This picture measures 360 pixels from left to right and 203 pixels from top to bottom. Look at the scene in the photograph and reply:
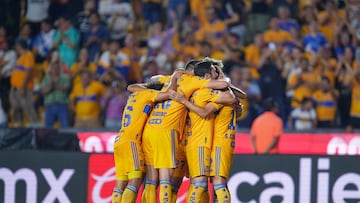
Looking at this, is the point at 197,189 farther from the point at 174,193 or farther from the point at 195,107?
the point at 195,107

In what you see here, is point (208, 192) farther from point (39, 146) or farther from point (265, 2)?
point (265, 2)

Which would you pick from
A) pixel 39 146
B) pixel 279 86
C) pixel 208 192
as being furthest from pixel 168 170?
pixel 279 86

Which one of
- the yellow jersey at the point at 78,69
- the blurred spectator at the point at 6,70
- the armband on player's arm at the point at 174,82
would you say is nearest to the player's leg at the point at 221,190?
the armband on player's arm at the point at 174,82

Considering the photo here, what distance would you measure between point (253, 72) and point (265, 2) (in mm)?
1659

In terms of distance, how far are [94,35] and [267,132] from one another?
5.22 meters

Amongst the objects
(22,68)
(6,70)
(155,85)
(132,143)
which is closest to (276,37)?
(22,68)

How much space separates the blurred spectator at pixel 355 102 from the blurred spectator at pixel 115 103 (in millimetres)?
4170

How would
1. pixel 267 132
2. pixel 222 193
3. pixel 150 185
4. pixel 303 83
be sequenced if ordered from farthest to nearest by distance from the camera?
pixel 303 83
pixel 267 132
pixel 150 185
pixel 222 193

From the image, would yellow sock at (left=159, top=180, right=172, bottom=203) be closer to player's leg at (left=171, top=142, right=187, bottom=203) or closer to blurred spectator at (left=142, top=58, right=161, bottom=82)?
player's leg at (left=171, top=142, right=187, bottom=203)

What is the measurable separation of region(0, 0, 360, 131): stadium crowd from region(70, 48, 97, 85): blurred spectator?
25 millimetres

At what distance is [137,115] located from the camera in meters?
12.8

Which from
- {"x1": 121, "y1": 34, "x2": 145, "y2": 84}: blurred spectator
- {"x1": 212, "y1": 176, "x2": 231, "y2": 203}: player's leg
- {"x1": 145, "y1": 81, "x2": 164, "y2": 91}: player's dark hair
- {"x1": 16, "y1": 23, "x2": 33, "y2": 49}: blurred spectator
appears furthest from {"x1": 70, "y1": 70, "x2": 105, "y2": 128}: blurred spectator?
{"x1": 212, "y1": 176, "x2": 231, "y2": 203}: player's leg

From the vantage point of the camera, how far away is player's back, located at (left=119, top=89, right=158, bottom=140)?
12.8m

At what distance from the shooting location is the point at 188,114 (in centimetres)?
1284
